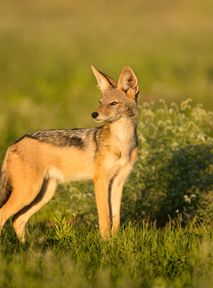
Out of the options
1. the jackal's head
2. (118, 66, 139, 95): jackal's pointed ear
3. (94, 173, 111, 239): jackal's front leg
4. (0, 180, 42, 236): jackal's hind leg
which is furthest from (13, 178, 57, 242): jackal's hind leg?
(118, 66, 139, 95): jackal's pointed ear

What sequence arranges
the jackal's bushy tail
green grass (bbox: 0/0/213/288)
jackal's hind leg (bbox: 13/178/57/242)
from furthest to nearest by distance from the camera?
jackal's hind leg (bbox: 13/178/57/242)
the jackal's bushy tail
green grass (bbox: 0/0/213/288)

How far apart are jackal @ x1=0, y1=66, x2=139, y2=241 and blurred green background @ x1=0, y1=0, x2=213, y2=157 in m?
5.97

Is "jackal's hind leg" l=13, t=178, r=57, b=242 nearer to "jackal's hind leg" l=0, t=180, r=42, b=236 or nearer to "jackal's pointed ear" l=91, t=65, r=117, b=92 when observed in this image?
"jackal's hind leg" l=0, t=180, r=42, b=236

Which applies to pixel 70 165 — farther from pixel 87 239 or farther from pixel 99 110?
pixel 87 239

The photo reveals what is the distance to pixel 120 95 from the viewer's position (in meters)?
9.21

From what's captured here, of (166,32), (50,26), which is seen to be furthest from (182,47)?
(50,26)

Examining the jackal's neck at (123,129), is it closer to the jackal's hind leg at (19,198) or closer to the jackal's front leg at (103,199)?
the jackal's front leg at (103,199)

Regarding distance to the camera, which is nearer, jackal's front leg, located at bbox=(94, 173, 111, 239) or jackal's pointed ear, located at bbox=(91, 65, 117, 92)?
jackal's front leg, located at bbox=(94, 173, 111, 239)

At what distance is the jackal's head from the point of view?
911 centimetres

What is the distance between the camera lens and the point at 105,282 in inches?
244

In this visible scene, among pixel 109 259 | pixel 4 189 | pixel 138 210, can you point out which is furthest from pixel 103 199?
pixel 138 210

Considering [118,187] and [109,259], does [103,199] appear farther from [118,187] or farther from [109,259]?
[109,259]

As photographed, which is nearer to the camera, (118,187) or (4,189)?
(4,189)

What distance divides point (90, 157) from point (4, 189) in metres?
1.07
